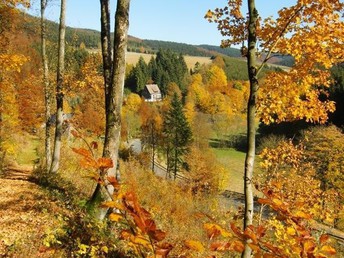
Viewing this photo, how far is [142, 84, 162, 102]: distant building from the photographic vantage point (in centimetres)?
11062

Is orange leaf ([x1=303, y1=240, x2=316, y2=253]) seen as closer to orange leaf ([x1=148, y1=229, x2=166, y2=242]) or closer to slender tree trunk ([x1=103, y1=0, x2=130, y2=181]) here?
orange leaf ([x1=148, y1=229, x2=166, y2=242])

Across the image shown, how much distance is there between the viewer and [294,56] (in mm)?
6781

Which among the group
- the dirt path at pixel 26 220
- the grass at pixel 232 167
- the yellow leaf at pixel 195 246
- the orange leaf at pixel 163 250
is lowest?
the grass at pixel 232 167

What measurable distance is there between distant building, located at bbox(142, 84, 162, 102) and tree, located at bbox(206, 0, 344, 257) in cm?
10320

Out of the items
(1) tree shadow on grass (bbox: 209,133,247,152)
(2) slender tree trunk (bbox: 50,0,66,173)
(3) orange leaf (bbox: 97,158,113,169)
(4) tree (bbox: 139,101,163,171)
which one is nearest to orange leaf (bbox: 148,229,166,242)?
(3) orange leaf (bbox: 97,158,113,169)

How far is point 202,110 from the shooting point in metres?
92.9

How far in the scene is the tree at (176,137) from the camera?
56.1 metres

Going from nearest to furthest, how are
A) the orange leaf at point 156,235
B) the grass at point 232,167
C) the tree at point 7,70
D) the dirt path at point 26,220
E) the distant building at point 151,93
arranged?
1. the orange leaf at point 156,235
2. the dirt path at point 26,220
3. the tree at point 7,70
4. the grass at point 232,167
5. the distant building at point 151,93

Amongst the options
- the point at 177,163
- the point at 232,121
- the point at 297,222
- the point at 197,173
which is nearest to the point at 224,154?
the point at 232,121

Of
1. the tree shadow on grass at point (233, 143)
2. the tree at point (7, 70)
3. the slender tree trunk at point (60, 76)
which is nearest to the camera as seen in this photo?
the tree at point (7, 70)

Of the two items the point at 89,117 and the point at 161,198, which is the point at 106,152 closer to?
the point at 161,198

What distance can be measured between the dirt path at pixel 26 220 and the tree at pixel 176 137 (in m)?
44.3

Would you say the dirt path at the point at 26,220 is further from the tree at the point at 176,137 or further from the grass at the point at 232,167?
the tree at the point at 176,137

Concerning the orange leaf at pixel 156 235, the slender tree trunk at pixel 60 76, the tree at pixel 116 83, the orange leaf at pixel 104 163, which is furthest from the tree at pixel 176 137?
the orange leaf at pixel 156 235
